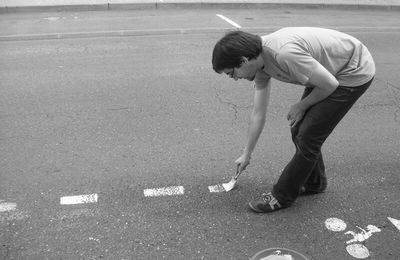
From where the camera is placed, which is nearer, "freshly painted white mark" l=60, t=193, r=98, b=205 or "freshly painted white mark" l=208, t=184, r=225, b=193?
"freshly painted white mark" l=60, t=193, r=98, b=205

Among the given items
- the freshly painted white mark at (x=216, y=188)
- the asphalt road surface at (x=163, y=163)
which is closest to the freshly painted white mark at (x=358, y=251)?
the asphalt road surface at (x=163, y=163)

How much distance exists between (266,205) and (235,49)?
4.06 feet

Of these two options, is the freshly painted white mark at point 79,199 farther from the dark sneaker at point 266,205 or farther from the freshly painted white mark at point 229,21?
the freshly painted white mark at point 229,21

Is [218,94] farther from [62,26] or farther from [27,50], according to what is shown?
[62,26]

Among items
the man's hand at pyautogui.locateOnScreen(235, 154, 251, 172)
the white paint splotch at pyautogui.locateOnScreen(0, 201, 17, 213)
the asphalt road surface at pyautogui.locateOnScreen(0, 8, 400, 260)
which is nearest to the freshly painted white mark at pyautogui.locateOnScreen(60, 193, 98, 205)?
the asphalt road surface at pyautogui.locateOnScreen(0, 8, 400, 260)

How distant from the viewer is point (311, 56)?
261 cm

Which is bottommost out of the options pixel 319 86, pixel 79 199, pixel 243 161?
pixel 79 199

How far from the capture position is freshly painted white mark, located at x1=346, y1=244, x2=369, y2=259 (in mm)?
2820

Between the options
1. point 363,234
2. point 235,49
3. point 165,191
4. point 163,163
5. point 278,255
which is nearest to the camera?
point 235,49

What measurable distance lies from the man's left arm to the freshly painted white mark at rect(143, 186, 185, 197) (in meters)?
1.11

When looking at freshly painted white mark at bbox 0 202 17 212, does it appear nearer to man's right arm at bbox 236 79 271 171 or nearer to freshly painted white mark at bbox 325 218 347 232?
man's right arm at bbox 236 79 271 171

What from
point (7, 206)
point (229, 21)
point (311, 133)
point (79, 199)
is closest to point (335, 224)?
point (311, 133)

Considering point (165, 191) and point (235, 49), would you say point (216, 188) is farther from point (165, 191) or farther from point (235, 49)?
point (235, 49)

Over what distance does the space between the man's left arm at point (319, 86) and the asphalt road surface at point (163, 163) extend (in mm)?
829
